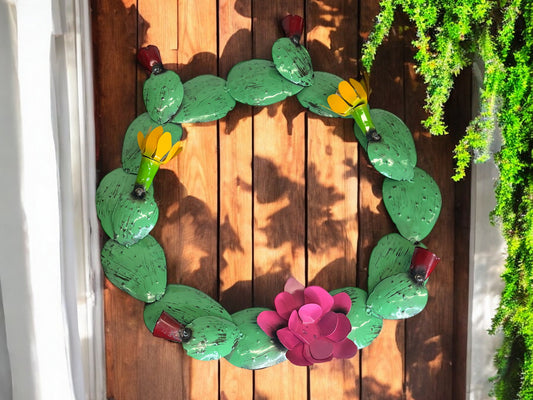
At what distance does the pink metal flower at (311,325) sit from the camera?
5.35 feet

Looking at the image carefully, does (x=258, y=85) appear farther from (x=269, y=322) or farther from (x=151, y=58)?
(x=269, y=322)

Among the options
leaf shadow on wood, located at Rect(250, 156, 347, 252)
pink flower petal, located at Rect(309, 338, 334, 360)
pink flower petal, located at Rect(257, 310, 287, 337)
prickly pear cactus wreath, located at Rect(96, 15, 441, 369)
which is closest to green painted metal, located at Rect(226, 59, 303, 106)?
prickly pear cactus wreath, located at Rect(96, 15, 441, 369)

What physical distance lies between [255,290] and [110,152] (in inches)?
27.7

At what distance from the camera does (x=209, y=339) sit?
5.29 ft

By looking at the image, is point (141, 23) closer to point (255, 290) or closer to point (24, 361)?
point (255, 290)

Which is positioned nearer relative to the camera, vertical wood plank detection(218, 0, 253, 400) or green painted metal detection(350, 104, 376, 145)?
green painted metal detection(350, 104, 376, 145)

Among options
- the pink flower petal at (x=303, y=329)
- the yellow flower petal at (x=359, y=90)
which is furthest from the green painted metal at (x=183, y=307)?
the yellow flower petal at (x=359, y=90)

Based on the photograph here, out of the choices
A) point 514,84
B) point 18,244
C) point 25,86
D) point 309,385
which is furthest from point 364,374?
point 25,86

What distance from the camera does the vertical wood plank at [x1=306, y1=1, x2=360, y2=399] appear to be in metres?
1.84

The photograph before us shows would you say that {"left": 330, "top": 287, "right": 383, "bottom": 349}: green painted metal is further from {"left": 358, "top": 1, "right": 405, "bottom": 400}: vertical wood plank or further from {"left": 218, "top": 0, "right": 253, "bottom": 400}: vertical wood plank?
{"left": 218, "top": 0, "right": 253, "bottom": 400}: vertical wood plank

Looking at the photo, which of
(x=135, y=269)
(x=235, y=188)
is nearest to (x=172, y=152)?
(x=235, y=188)

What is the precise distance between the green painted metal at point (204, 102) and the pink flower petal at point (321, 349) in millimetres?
802

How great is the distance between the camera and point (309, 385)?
1875mm

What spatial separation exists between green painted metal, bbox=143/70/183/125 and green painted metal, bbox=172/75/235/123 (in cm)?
3
